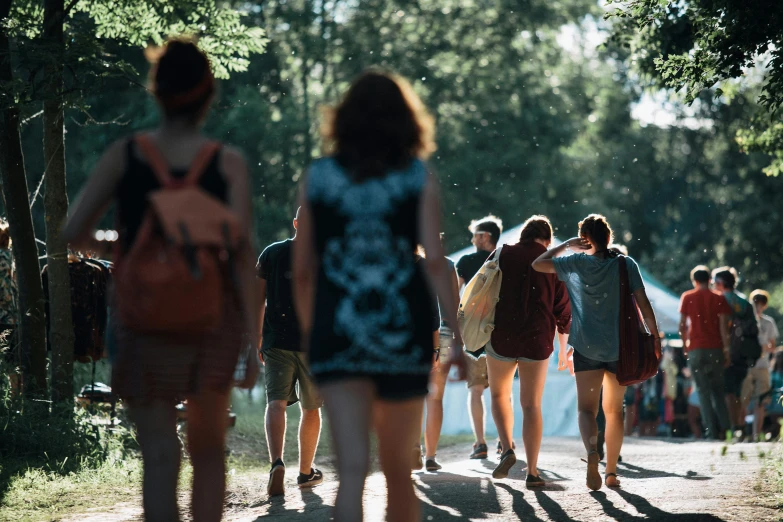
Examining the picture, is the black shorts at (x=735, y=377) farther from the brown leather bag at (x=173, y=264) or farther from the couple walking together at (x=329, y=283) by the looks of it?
the brown leather bag at (x=173, y=264)

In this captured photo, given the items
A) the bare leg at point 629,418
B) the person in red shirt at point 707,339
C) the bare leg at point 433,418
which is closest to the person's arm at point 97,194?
the bare leg at point 433,418

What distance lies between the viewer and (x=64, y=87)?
10.5 metres

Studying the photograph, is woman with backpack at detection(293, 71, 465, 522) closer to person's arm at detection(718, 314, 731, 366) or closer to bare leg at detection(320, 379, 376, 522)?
bare leg at detection(320, 379, 376, 522)

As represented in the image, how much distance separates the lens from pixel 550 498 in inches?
303

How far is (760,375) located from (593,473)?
849 centimetres

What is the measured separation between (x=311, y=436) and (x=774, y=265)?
34.9m

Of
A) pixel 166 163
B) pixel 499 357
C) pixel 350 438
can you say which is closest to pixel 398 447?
pixel 350 438

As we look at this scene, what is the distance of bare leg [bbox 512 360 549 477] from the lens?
8.38 meters

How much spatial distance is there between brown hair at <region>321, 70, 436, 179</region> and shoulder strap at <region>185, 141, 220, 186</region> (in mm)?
444

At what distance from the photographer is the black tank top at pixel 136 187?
3.81 metres

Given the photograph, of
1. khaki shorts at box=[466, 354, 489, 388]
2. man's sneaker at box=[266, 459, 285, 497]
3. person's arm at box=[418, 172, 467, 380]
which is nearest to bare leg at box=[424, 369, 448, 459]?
khaki shorts at box=[466, 354, 489, 388]

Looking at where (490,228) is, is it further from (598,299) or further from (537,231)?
(598,299)

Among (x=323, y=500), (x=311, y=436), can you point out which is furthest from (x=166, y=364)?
(x=311, y=436)

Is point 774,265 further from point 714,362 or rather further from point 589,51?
point 714,362
